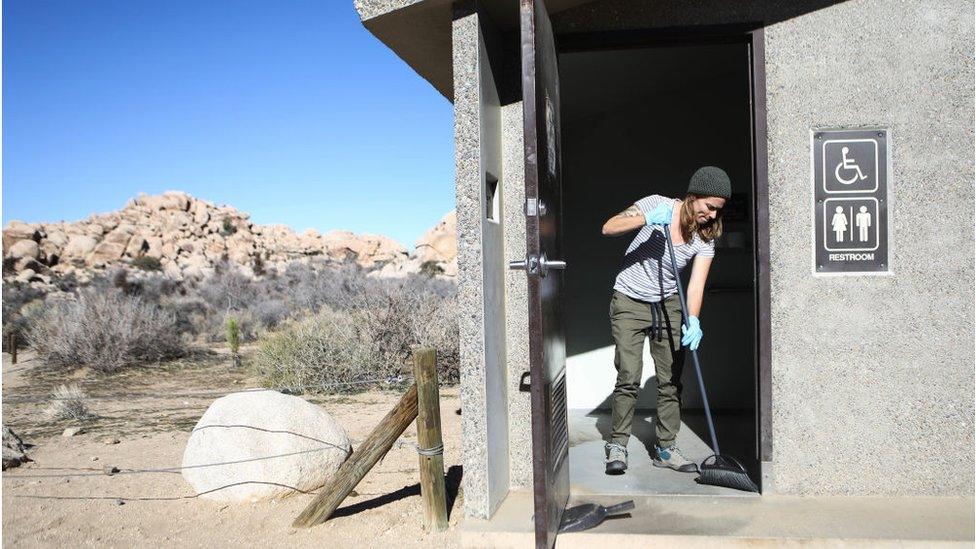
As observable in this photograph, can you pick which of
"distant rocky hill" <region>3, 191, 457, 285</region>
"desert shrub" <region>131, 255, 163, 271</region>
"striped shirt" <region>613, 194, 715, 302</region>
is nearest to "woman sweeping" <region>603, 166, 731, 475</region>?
"striped shirt" <region>613, 194, 715, 302</region>

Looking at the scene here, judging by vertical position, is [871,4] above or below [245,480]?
above

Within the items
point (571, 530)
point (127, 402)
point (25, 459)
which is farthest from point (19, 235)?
point (571, 530)

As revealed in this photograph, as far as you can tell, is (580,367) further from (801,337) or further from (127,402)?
(127,402)

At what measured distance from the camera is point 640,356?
507 cm

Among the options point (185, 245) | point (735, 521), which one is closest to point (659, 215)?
point (735, 521)

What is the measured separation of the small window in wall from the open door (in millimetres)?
461

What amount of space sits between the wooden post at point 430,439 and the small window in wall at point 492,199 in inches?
33.4

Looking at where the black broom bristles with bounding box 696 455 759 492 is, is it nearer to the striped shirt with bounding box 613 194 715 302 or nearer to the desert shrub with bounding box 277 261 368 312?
the striped shirt with bounding box 613 194 715 302

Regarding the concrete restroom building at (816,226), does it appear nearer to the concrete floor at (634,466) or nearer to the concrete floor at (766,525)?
the concrete floor at (766,525)

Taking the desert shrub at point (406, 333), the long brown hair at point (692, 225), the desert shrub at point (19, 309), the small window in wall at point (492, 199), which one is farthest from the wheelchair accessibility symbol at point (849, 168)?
the desert shrub at point (19, 309)

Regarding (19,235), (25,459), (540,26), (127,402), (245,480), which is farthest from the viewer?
(19,235)

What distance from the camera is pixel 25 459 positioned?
6.99 metres

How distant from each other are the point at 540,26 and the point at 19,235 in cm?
4129

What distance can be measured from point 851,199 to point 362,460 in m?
3.16
